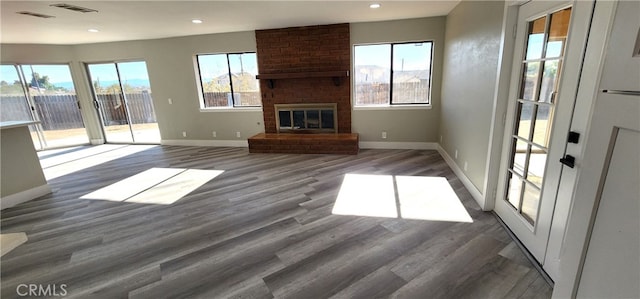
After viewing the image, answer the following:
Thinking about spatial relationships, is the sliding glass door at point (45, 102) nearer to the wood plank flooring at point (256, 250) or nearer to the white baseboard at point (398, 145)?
the wood plank flooring at point (256, 250)

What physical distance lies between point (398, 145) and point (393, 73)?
142 centimetres

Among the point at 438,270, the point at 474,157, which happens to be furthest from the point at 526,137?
the point at 438,270

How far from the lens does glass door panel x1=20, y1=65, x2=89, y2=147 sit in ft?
19.4

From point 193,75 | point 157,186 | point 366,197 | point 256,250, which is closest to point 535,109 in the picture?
point 366,197

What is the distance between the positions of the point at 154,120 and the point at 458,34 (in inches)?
264

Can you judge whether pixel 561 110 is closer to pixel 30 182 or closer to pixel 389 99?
pixel 389 99

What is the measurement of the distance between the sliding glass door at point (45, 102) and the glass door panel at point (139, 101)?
1.29 meters

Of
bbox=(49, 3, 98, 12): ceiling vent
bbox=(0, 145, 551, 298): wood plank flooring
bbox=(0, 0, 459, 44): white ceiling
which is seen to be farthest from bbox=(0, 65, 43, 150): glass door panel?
bbox=(0, 145, 551, 298): wood plank flooring

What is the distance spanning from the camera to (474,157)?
3059 millimetres

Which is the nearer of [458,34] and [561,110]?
[561,110]

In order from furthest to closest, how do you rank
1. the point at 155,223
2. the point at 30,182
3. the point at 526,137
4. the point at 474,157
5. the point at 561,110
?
the point at 30,182 → the point at 474,157 → the point at 155,223 → the point at 526,137 → the point at 561,110

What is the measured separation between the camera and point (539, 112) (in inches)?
77.3

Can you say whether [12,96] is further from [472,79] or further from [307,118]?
[472,79]

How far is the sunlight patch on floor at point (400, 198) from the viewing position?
272 centimetres
